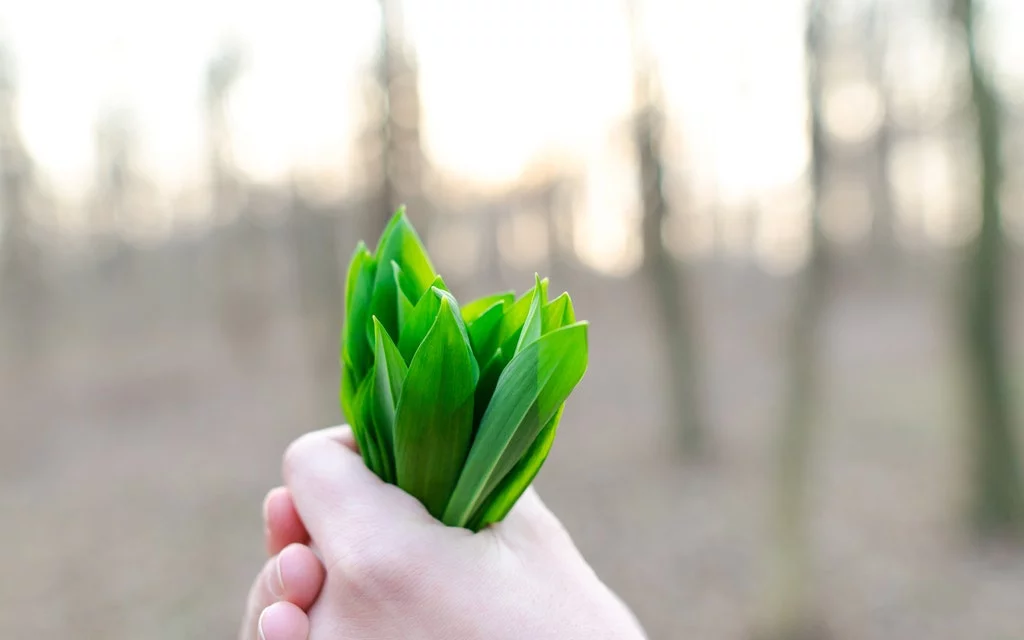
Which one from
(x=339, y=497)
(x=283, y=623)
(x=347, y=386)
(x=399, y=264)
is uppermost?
(x=399, y=264)

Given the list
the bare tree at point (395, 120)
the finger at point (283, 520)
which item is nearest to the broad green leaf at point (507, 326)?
the finger at point (283, 520)

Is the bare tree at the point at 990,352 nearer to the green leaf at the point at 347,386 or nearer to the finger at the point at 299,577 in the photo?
the green leaf at the point at 347,386

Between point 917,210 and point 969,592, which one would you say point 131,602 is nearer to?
point 969,592

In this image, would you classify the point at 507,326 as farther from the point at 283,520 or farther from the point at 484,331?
the point at 283,520

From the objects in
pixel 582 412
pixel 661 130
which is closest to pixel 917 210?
pixel 582 412

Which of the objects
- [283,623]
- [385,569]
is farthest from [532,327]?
[283,623]

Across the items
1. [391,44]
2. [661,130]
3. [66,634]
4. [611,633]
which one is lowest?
[66,634]
